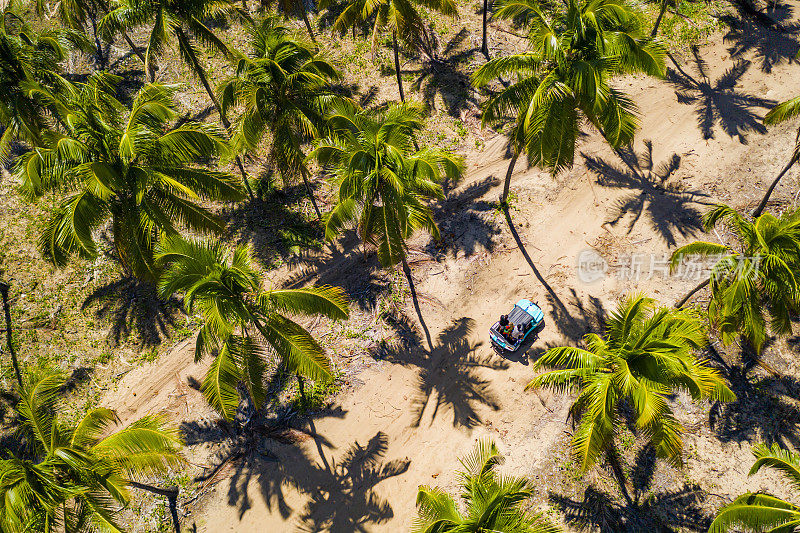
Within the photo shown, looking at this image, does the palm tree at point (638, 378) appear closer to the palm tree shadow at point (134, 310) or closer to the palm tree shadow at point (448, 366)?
the palm tree shadow at point (448, 366)

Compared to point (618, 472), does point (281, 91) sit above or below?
above

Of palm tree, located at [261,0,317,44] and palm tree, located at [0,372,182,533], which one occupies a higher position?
palm tree, located at [261,0,317,44]

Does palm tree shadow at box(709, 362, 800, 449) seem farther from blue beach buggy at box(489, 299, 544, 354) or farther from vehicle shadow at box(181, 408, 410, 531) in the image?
vehicle shadow at box(181, 408, 410, 531)

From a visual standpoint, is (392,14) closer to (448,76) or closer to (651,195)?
(448,76)

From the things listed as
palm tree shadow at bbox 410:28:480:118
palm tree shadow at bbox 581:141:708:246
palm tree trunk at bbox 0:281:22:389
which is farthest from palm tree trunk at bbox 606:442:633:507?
palm tree trunk at bbox 0:281:22:389

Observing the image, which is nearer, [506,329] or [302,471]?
[302,471]

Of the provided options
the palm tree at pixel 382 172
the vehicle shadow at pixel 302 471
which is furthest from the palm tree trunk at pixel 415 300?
the vehicle shadow at pixel 302 471

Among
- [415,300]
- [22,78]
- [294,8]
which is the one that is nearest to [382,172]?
[415,300]
